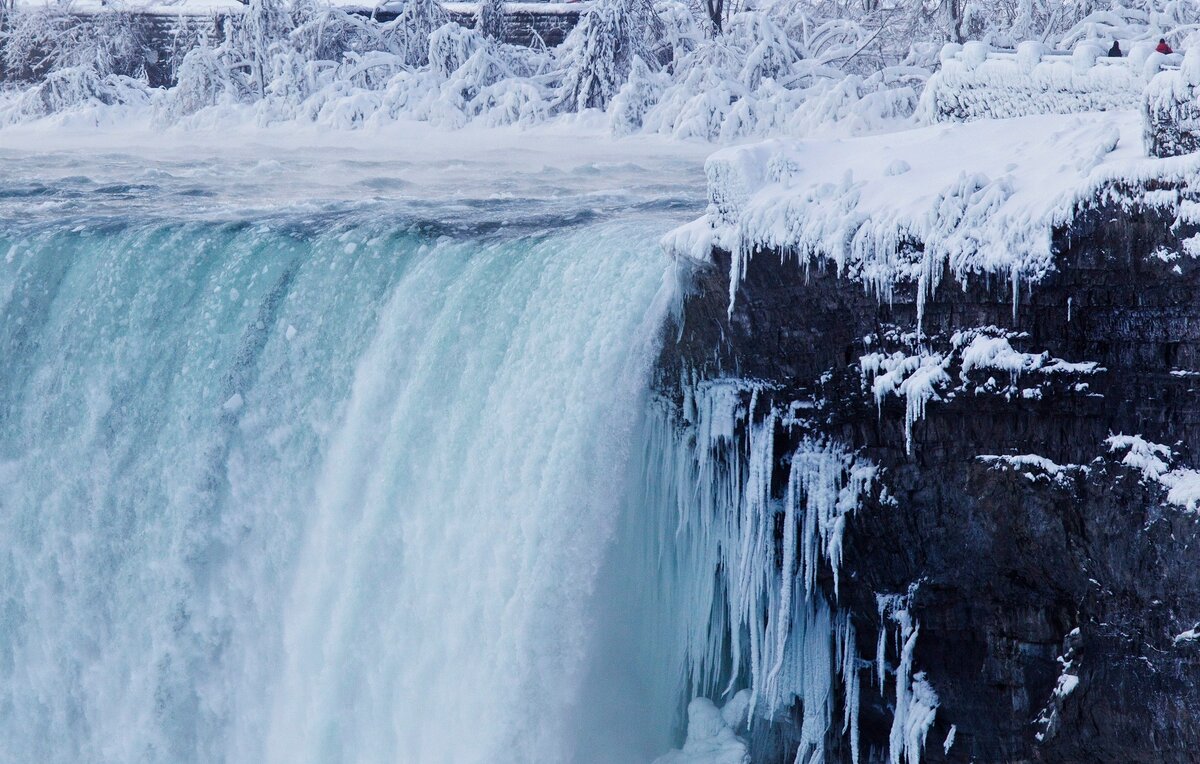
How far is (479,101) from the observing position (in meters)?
19.1

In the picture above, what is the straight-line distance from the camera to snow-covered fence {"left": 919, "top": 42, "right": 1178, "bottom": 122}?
26.9 feet

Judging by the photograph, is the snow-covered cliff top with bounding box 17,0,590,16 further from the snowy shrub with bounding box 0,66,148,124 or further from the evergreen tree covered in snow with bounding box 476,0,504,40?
the snowy shrub with bounding box 0,66,148,124

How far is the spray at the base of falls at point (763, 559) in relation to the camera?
7.64 meters

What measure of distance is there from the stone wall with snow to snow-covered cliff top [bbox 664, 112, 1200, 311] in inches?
0.8

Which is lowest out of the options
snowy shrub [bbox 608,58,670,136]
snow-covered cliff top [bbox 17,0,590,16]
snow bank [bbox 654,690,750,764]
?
snow bank [bbox 654,690,750,764]

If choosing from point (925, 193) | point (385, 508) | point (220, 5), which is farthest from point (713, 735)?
point (220, 5)

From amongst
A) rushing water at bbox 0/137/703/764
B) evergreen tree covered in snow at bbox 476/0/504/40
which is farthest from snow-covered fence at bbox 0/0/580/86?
rushing water at bbox 0/137/703/764

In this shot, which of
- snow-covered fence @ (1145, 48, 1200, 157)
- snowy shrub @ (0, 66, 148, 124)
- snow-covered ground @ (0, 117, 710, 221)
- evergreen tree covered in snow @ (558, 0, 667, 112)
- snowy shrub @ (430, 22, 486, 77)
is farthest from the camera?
snowy shrub @ (0, 66, 148, 124)

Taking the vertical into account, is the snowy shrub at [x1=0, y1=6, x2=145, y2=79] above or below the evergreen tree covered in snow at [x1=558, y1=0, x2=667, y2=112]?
above

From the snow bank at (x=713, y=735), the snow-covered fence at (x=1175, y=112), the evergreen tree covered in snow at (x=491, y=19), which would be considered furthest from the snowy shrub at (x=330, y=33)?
the snow-covered fence at (x=1175, y=112)

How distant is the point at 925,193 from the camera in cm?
712

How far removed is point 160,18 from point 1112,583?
21.2 meters

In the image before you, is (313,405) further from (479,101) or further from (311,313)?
(479,101)

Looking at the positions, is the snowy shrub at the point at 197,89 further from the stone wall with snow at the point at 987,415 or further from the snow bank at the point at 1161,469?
the snow bank at the point at 1161,469
